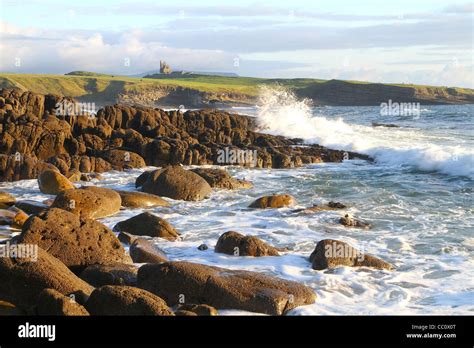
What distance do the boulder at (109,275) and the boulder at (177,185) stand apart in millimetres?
9898

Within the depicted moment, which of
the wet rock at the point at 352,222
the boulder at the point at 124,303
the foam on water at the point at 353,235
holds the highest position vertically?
the boulder at the point at 124,303

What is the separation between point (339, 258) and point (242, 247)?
2.06 m

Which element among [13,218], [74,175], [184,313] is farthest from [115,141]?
[184,313]

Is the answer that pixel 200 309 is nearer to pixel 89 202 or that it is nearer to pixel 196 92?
pixel 89 202

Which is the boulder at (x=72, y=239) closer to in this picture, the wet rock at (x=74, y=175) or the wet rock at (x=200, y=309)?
the wet rock at (x=200, y=309)

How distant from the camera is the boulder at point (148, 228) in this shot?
1549 centimetres

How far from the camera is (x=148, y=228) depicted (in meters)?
15.6

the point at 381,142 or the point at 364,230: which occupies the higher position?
the point at 381,142

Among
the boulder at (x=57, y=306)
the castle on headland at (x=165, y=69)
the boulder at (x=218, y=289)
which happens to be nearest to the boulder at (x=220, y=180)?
the boulder at (x=218, y=289)

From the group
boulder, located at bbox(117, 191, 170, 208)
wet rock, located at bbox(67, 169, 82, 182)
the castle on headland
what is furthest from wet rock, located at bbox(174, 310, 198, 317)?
the castle on headland

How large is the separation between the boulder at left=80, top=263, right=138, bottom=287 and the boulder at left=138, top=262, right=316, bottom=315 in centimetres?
33

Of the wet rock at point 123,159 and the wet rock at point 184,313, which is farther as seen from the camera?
the wet rock at point 123,159
